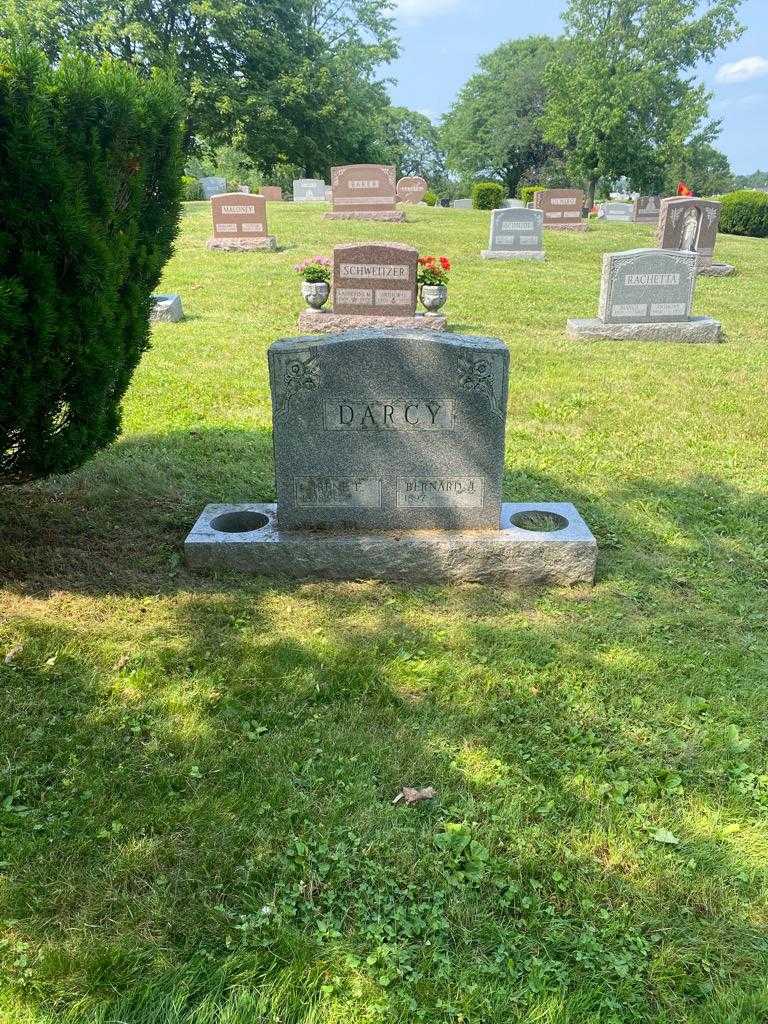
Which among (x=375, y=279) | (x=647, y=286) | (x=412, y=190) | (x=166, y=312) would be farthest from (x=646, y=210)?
(x=166, y=312)

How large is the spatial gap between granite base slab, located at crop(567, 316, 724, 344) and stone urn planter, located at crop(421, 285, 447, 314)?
6.58 ft

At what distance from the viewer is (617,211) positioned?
113ft

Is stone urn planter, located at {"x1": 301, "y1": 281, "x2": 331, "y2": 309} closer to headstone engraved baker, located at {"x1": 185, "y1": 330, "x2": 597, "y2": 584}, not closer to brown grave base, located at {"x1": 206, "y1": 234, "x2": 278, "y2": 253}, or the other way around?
headstone engraved baker, located at {"x1": 185, "y1": 330, "x2": 597, "y2": 584}

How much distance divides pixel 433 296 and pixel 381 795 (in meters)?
9.45

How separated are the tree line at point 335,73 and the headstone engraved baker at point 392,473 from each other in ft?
105

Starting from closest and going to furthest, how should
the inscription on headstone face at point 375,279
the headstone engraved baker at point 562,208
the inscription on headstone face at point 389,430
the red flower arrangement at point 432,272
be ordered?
the inscription on headstone face at point 389,430, the inscription on headstone face at point 375,279, the red flower arrangement at point 432,272, the headstone engraved baker at point 562,208

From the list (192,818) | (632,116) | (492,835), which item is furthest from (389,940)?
(632,116)


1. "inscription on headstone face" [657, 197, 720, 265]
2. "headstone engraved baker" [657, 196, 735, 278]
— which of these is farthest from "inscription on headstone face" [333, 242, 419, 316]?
"headstone engraved baker" [657, 196, 735, 278]

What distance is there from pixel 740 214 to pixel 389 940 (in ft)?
104

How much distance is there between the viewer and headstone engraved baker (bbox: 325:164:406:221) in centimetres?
2323

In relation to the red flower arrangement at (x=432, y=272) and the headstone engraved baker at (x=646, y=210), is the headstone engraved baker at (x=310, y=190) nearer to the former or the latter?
the headstone engraved baker at (x=646, y=210)

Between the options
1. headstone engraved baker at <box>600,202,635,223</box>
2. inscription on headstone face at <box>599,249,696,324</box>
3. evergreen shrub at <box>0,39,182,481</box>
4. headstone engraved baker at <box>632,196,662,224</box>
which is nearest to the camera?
evergreen shrub at <box>0,39,182,481</box>

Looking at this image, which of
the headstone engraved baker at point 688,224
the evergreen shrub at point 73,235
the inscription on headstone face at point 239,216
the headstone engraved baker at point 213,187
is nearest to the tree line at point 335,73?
the headstone engraved baker at point 213,187

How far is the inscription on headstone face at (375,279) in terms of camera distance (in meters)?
10.7
